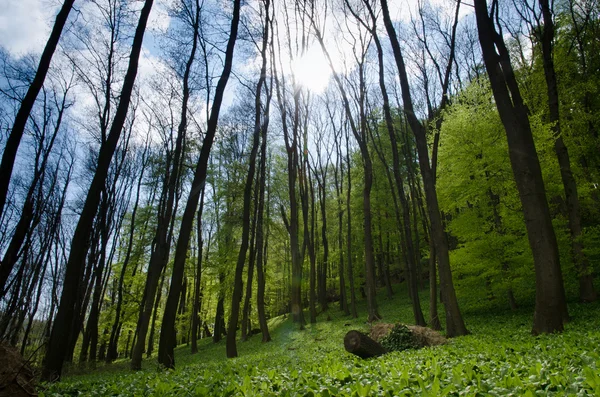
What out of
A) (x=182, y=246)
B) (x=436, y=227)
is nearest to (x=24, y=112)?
(x=182, y=246)

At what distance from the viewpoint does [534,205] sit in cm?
750

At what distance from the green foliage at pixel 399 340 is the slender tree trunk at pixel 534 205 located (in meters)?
2.79

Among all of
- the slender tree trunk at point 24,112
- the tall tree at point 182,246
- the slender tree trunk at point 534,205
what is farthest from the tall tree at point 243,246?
the slender tree trunk at point 534,205

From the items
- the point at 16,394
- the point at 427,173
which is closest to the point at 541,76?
the point at 427,173

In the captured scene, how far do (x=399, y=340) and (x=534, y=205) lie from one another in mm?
4721

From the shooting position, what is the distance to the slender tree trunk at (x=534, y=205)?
7.18 m

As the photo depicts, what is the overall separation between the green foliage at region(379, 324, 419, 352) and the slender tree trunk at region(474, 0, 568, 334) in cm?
279

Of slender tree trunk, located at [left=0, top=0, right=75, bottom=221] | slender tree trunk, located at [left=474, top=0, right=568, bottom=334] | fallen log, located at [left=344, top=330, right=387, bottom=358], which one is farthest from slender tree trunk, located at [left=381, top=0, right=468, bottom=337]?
slender tree trunk, located at [left=0, top=0, right=75, bottom=221]

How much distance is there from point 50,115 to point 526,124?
785 inches

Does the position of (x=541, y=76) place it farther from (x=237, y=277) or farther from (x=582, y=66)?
(x=237, y=277)

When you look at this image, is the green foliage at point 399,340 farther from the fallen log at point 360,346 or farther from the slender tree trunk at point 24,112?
the slender tree trunk at point 24,112

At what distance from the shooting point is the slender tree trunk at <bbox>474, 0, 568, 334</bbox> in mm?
7184

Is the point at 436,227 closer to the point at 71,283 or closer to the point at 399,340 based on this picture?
the point at 399,340

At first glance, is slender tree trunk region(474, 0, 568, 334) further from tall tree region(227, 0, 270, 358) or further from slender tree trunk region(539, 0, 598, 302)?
tall tree region(227, 0, 270, 358)
